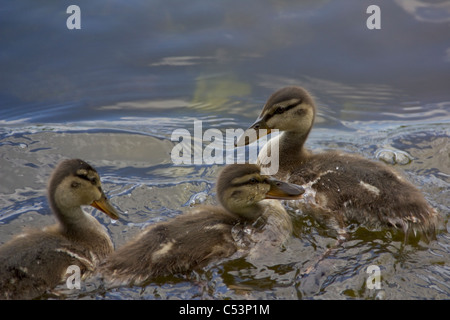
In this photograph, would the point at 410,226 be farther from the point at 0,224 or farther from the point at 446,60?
the point at 446,60

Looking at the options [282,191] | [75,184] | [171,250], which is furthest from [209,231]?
[75,184]

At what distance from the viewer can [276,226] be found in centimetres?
418

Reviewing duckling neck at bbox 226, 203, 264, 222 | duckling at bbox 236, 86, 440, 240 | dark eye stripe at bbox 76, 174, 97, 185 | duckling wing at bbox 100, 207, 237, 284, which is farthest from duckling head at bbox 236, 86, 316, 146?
dark eye stripe at bbox 76, 174, 97, 185

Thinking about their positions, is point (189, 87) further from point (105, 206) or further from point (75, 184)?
point (75, 184)

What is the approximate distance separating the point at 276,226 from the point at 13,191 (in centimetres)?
215

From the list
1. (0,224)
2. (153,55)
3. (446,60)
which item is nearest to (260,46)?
(153,55)

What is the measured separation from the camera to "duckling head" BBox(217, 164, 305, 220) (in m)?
4.09

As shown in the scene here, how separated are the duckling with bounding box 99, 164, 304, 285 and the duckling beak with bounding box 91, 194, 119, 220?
359 mm

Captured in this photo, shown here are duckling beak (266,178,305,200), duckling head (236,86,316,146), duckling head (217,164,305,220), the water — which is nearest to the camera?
duckling head (217,164,305,220)

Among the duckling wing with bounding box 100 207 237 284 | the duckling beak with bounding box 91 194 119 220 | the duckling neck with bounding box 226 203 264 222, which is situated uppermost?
the duckling beak with bounding box 91 194 119 220

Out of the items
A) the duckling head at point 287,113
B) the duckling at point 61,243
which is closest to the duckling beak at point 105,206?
the duckling at point 61,243

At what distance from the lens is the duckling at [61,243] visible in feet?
11.2

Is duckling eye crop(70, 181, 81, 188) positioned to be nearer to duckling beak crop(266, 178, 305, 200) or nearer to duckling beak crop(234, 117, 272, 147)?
duckling beak crop(266, 178, 305, 200)

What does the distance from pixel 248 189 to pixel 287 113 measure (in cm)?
97
